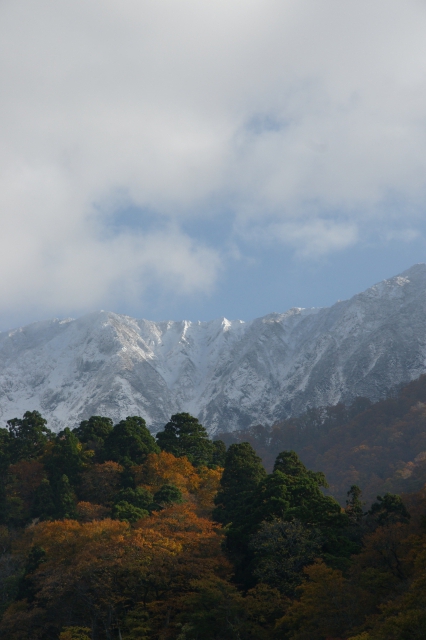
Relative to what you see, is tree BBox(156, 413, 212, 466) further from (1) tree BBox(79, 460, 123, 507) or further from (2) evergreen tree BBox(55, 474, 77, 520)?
(2) evergreen tree BBox(55, 474, 77, 520)

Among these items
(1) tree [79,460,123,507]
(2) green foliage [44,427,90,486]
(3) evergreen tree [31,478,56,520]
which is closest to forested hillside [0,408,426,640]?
(3) evergreen tree [31,478,56,520]

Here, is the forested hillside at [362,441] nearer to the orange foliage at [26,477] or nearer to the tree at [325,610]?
the orange foliage at [26,477]

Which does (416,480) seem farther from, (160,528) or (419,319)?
(419,319)

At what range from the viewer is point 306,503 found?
4547cm

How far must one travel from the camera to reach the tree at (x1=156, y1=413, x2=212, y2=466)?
6918 centimetres

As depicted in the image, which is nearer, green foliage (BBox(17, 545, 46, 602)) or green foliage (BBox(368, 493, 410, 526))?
green foliage (BBox(368, 493, 410, 526))

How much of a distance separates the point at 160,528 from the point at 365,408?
10381 cm

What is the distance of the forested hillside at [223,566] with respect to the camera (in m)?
32.6

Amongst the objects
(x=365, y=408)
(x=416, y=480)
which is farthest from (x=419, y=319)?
(x=416, y=480)

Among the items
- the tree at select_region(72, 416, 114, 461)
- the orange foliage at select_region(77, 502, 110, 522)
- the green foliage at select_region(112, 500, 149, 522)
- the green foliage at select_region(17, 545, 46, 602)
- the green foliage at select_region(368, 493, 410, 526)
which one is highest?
the tree at select_region(72, 416, 114, 461)

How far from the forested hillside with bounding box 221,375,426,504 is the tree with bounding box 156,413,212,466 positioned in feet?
96.2

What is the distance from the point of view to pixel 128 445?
65688mm

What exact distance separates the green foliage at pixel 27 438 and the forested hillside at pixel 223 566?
1119 centimetres

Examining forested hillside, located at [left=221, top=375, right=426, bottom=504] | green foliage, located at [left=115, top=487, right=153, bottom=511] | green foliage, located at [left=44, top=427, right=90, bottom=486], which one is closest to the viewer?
green foliage, located at [left=115, top=487, right=153, bottom=511]
